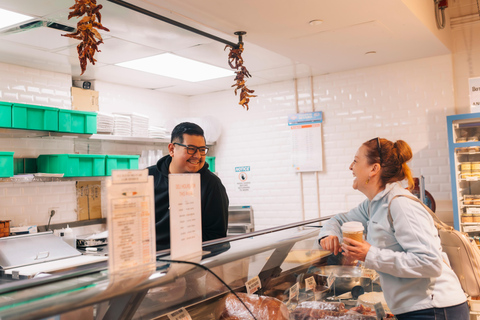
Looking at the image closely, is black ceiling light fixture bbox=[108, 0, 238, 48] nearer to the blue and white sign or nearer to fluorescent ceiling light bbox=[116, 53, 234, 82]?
fluorescent ceiling light bbox=[116, 53, 234, 82]

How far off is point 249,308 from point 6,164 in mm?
3564

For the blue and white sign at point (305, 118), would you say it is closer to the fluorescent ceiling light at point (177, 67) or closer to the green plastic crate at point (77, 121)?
the fluorescent ceiling light at point (177, 67)

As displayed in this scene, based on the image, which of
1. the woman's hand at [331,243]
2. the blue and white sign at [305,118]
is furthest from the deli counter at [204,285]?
the blue and white sign at [305,118]

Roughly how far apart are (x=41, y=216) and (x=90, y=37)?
3.41 metres

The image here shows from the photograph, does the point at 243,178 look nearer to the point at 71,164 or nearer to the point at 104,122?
the point at 104,122

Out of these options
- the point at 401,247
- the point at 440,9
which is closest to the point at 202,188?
the point at 401,247

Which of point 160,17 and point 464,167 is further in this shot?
point 464,167

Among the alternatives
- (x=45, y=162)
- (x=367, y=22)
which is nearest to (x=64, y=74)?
(x=45, y=162)

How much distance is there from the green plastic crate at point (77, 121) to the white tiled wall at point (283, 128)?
452mm

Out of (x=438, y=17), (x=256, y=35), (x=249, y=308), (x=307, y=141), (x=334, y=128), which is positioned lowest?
(x=249, y=308)

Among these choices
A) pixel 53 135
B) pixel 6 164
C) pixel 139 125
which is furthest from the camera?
pixel 139 125

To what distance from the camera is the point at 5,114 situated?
454 cm

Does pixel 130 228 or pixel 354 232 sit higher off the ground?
pixel 130 228

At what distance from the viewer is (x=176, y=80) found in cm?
633
